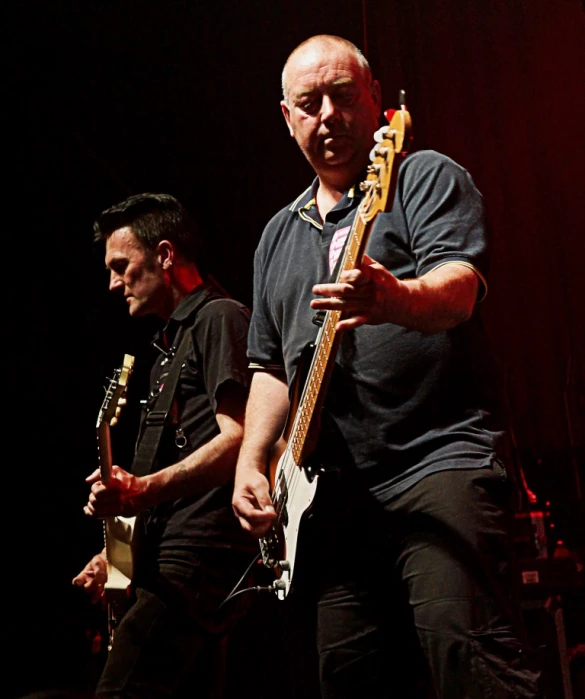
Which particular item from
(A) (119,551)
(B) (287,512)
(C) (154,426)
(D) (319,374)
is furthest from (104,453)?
(D) (319,374)

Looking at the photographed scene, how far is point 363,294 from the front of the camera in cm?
136

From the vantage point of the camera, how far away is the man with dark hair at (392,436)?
4.82ft

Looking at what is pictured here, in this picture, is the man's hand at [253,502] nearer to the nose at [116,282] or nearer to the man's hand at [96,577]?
the man's hand at [96,577]

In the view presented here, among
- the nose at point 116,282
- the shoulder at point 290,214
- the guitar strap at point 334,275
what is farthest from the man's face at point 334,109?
the nose at point 116,282

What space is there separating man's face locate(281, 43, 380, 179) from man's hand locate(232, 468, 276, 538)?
809 millimetres

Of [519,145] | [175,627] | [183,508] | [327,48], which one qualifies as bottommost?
[175,627]

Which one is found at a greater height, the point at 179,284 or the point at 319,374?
the point at 179,284

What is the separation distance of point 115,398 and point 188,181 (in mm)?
2136

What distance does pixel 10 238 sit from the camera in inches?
179

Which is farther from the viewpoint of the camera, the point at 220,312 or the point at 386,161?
the point at 220,312

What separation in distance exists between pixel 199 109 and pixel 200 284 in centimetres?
214

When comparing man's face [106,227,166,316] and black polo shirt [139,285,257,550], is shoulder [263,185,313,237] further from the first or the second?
man's face [106,227,166,316]

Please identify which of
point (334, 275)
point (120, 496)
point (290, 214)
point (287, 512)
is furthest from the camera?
point (120, 496)

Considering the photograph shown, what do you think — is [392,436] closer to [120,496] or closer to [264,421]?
[264,421]
